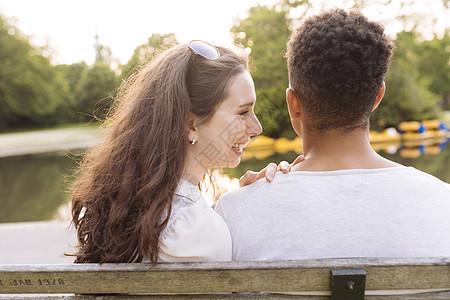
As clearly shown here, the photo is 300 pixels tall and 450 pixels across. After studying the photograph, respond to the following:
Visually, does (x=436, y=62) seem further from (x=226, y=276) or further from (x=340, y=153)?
(x=226, y=276)

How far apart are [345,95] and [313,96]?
106 millimetres

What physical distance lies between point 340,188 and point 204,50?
2.60 feet

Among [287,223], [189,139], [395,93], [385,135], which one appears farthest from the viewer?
[395,93]

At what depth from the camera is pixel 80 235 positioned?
69.6 inches

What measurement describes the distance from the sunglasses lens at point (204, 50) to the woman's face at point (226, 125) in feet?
0.42

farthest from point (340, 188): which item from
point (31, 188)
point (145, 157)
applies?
point (31, 188)

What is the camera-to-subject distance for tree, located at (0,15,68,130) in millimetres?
39938

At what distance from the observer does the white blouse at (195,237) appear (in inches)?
56.9

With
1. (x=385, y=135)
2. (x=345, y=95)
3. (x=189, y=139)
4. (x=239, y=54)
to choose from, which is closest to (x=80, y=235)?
(x=189, y=139)

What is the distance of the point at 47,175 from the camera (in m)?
13.1

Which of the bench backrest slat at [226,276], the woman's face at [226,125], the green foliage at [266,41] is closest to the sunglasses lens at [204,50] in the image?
the woman's face at [226,125]

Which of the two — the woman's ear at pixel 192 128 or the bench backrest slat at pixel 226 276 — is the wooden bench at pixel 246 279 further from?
the woman's ear at pixel 192 128

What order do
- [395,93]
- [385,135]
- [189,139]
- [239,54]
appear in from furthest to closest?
1. [395,93]
2. [385,135]
3. [239,54]
4. [189,139]

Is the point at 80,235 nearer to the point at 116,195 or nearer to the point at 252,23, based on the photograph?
the point at 116,195
